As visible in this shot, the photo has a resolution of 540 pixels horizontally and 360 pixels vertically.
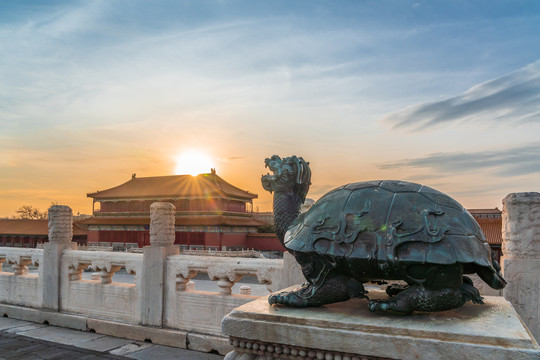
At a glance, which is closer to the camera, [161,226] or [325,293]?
[325,293]

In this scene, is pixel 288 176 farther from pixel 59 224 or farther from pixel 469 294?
pixel 59 224

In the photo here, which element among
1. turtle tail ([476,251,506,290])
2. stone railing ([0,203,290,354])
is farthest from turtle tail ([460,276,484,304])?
stone railing ([0,203,290,354])

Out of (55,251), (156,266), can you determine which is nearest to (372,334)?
(156,266)

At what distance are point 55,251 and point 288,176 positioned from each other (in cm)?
453

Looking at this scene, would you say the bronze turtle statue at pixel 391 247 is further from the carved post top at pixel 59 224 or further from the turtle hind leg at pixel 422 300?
the carved post top at pixel 59 224

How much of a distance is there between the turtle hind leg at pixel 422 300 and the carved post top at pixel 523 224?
60.8 inches

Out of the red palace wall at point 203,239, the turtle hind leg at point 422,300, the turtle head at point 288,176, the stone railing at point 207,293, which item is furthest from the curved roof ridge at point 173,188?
the turtle hind leg at point 422,300

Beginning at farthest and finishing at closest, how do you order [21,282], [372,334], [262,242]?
[262,242] < [21,282] < [372,334]

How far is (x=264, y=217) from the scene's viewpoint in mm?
48250

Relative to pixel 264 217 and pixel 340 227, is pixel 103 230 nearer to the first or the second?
pixel 264 217

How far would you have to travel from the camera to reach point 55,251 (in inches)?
235

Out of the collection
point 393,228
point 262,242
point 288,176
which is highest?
point 288,176

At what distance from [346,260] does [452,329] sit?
2.01ft

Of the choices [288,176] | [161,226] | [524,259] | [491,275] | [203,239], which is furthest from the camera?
[203,239]
